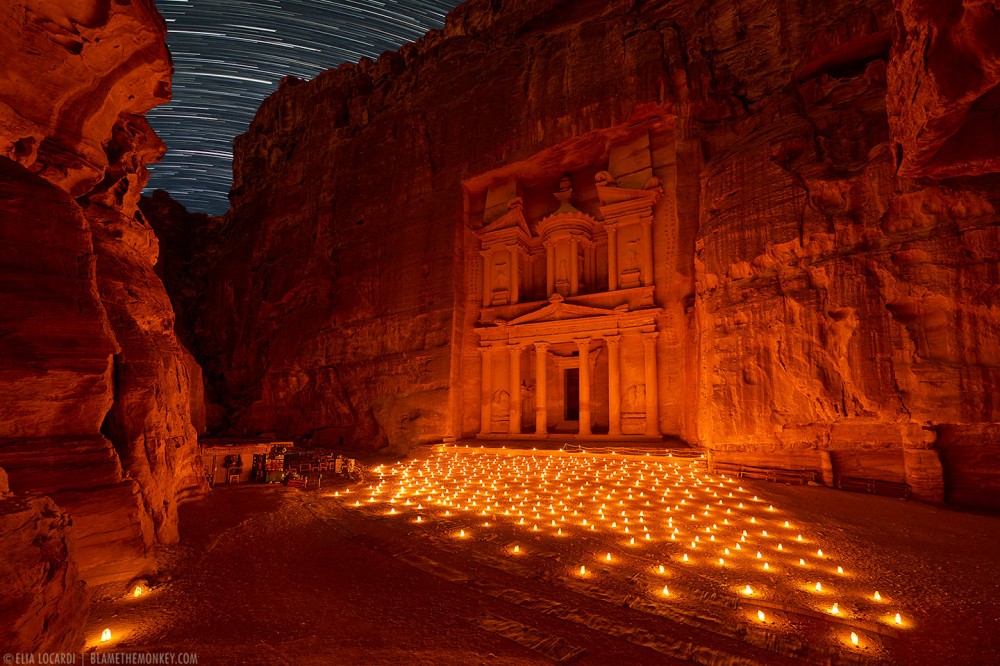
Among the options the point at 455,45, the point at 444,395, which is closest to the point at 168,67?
the point at 444,395

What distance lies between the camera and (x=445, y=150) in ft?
82.7

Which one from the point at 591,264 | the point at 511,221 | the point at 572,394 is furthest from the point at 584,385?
the point at 511,221

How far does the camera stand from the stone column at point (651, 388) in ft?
62.8

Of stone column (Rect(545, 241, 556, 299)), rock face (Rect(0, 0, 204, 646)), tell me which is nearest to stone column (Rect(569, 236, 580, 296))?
stone column (Rect(545, 241, 556, 299))

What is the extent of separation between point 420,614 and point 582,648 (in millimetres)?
1630

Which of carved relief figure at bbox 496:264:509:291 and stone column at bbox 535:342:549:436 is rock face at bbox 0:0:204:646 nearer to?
stone column at bbox 535:342:549:436

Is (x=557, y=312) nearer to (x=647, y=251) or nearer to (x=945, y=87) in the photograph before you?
(x=647, y=251)

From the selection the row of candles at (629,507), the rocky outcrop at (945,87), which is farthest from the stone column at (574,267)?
the rocky outcrop at (945,87)

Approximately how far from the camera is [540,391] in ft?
72.4

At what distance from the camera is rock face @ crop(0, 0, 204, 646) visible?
475cm

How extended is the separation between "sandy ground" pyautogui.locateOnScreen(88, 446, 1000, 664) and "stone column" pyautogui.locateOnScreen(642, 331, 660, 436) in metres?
10.5

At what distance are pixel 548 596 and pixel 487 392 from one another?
17614mm

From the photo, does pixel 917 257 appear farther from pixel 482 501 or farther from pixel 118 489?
pixel 118 489

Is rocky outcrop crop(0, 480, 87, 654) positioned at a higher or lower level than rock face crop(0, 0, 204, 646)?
lower
